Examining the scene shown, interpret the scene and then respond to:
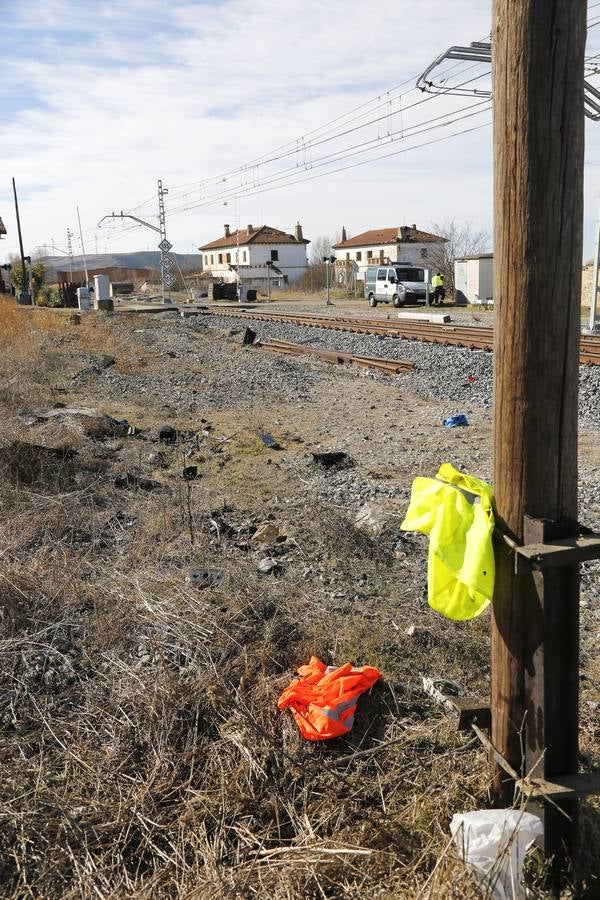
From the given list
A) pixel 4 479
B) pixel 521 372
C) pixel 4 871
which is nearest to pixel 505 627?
pixel 521 372

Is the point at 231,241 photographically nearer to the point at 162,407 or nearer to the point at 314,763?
the point at 162,407

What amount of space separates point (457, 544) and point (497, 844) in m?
0.89

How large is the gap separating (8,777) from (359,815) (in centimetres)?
134

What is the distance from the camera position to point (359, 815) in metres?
2.66

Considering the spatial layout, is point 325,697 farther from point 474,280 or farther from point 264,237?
point 264,237

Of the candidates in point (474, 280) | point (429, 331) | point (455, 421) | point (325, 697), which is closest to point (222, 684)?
point (325, 697)

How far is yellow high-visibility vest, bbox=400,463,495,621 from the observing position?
90.4 inches

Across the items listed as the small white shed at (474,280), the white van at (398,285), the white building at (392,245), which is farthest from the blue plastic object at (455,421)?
the white building at (392,245)

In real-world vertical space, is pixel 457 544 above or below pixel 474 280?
below

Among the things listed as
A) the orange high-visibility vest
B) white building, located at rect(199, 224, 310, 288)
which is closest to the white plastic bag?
the orange high-visibility vest

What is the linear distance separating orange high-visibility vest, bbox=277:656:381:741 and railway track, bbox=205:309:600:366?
9807mm

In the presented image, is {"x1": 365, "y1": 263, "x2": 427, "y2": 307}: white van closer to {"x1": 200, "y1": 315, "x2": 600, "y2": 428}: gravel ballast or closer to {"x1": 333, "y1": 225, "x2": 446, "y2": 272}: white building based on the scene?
{"x1": 200, "y1": 315, "x2": 600, "y2": 428}: gravel ballast

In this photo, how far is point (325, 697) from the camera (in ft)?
10.4

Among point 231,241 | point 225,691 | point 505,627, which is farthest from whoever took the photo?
point 231,241
